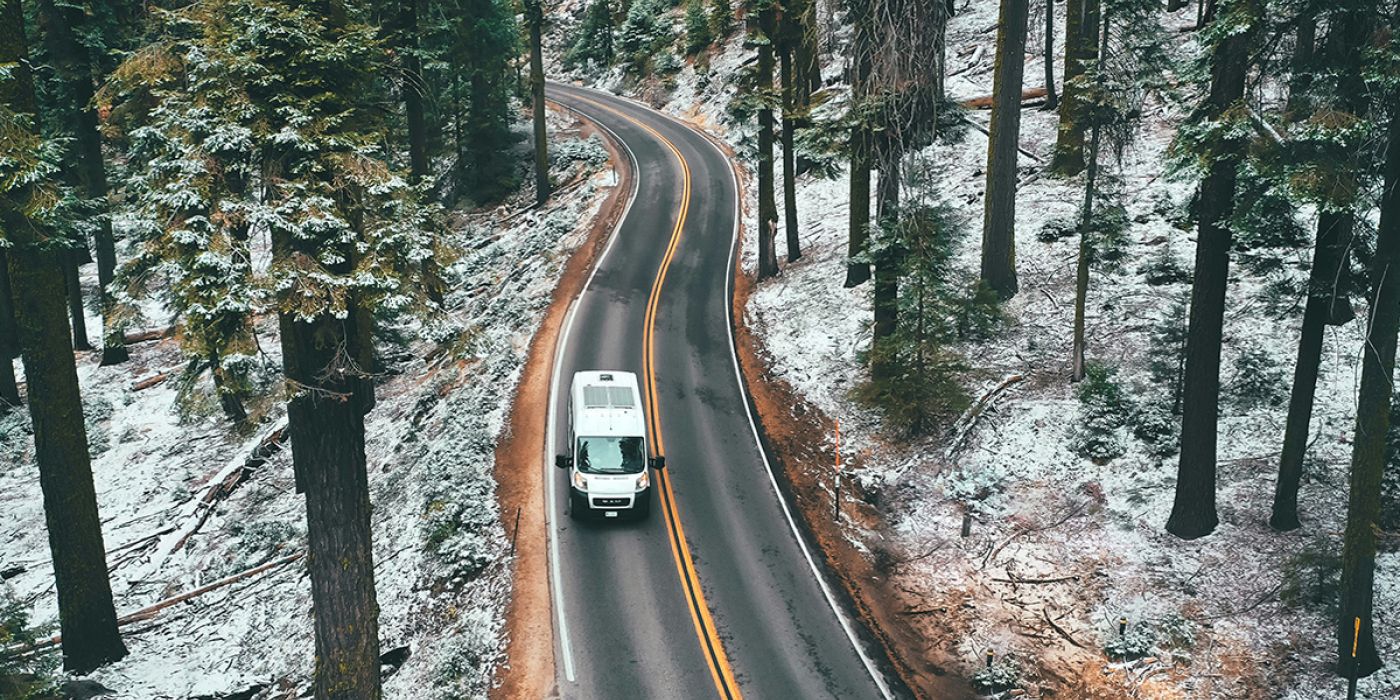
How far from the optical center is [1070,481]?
61.6 feet

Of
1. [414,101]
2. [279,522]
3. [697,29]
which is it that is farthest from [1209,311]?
[697,29]

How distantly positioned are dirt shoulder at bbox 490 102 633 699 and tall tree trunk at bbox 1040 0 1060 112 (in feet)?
62.8

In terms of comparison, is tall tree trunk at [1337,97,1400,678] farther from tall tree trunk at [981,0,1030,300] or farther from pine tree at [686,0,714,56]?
pine tree at [686,0,714,56]

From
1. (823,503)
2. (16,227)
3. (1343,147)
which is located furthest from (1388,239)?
(16,227)

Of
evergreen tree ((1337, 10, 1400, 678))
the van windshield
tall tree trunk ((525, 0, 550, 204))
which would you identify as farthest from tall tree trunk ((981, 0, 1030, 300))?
tall tree trunk ((525, 0, 550, 204))

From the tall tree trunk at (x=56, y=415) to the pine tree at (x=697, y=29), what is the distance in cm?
4904

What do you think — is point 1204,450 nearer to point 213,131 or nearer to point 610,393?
point 610,393

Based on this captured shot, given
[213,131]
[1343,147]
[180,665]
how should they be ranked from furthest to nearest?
[180,665] → [1343,147] → [213,131]

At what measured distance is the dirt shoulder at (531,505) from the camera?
15539 mm

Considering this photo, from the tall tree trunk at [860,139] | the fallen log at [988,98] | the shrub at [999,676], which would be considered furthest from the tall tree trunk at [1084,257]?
the fallen log at [988,98]

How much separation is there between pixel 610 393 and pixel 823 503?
5844mm

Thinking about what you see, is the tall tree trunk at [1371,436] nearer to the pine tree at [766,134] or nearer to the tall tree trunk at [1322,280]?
the tall tree trunk at [1322,280]

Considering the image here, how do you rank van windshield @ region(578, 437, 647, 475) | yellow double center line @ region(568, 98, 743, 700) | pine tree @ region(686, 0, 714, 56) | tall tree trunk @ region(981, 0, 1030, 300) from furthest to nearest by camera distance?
pine tree @ region(686, 0, 714, 56)
tall tree trunk @ region(981, 0, 1030, 300)
van windshield @ region(578, 437, 647, 475)
yellow double center line @ region(568, 98, 743, 700)

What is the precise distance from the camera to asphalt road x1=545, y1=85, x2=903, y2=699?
15406 mm
